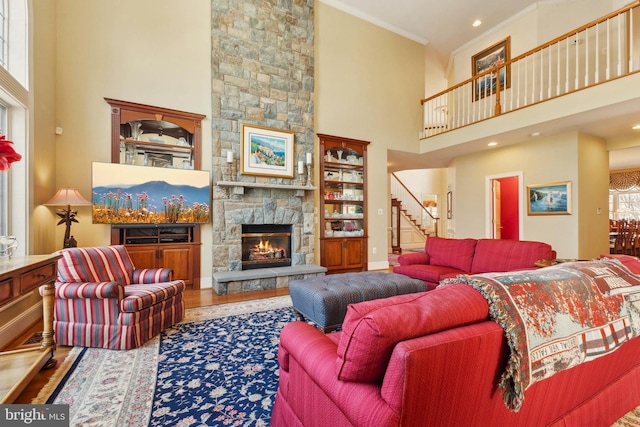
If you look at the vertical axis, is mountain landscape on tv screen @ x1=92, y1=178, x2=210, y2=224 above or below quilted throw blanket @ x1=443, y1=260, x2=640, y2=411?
above

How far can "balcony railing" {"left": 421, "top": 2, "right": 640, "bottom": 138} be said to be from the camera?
12.9ft

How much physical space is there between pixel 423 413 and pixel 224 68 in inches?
200

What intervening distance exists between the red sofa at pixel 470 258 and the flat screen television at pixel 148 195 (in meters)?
3.19

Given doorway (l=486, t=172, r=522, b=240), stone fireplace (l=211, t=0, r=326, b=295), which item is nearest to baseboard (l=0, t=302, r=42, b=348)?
stone fireplace (l=211, t=0, r=326, b=295)

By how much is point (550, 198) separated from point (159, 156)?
6.85m

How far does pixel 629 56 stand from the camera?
12.7 feet

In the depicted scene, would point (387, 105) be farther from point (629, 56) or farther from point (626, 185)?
point (626, 185)

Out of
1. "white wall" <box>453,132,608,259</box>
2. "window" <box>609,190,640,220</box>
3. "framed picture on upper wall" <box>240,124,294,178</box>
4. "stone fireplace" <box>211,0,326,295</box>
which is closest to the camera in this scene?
"stone fireplace" <box>211,0,326,295</box>

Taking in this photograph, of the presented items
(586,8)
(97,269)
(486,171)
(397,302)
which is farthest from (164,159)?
(586,8)

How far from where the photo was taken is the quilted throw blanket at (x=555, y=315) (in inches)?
37.0

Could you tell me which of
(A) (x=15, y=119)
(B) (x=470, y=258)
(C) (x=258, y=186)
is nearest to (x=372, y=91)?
(C) (x=258, y=186)

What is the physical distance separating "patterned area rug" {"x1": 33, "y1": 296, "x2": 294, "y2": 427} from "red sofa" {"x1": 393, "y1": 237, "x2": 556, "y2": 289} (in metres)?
2.02

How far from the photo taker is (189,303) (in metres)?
3.61

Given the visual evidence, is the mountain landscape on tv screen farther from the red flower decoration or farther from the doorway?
the doorway
